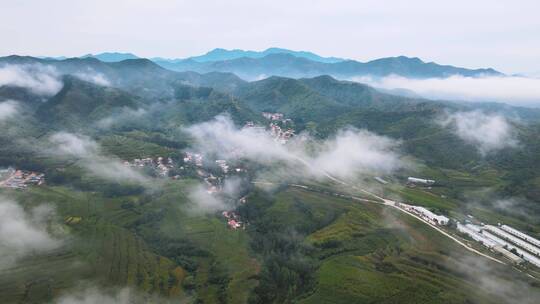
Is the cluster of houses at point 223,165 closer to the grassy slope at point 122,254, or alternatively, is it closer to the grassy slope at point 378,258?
the grassy slope at point 122,254

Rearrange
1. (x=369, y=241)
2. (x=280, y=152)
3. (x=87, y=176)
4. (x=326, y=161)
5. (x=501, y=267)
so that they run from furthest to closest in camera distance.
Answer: (x=280, y=152)
(x=326, y=161)
(x=87, y=176)
(x=369, y=241)
(x=501, y=267)

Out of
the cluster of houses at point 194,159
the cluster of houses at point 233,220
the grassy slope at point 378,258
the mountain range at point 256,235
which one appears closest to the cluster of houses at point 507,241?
the mountain range at point 256,235

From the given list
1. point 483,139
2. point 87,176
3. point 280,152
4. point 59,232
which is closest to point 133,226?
point 59,232

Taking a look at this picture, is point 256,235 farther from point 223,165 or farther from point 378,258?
point 223,165

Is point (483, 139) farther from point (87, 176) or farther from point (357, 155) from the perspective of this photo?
point (87, 176)

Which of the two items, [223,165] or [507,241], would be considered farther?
[223,165]

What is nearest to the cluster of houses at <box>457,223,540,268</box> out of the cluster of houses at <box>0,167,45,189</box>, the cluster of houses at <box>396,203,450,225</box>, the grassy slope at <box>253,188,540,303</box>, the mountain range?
the cluster of houses at <box>396,203,450,225</box>

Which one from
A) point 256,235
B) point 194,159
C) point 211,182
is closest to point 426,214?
point 256,235
